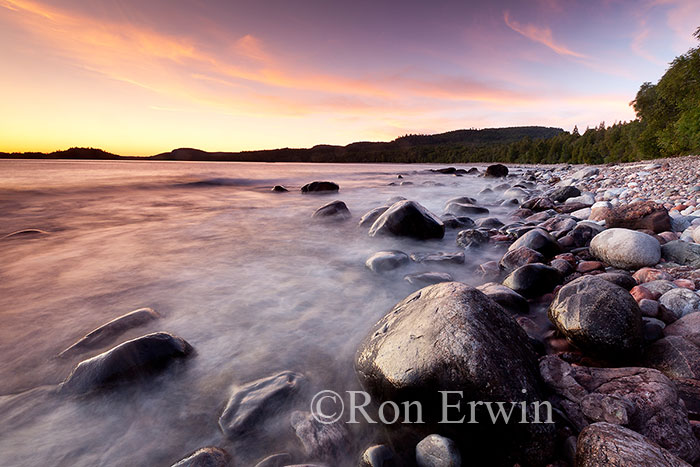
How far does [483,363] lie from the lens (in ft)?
5.67

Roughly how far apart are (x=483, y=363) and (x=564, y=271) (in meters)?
2.55

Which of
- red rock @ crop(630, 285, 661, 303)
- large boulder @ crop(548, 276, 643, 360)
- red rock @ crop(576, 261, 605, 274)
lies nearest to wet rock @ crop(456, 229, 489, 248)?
red rock @ crop(576, 261, 605, 274)

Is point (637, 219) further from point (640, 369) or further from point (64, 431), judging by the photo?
point (64, 431)

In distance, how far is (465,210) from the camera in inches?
351

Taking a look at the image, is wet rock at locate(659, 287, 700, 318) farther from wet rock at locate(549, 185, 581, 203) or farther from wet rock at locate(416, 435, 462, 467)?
wet rock at locate(549, 185, 581, 203)

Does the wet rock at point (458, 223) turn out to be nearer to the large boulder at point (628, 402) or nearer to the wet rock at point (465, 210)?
the wet rock at point (465, 210)

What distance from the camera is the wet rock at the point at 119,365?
2244 mm

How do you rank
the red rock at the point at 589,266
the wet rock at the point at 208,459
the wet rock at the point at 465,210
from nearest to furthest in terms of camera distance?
1. the wet rock at the point at 208,459
2. the red rock at the point at 589,266
3. the wet rock at the point at 465,210

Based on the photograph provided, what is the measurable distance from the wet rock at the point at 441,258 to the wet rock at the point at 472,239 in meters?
0.68

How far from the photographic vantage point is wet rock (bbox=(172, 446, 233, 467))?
165 centimetres

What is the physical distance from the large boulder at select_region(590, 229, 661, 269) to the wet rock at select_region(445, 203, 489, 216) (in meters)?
5.04

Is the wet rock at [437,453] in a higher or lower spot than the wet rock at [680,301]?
lower

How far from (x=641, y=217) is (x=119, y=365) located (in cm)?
636

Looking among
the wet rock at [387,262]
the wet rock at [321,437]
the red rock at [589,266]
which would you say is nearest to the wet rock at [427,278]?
the wet rock at [387,262]
